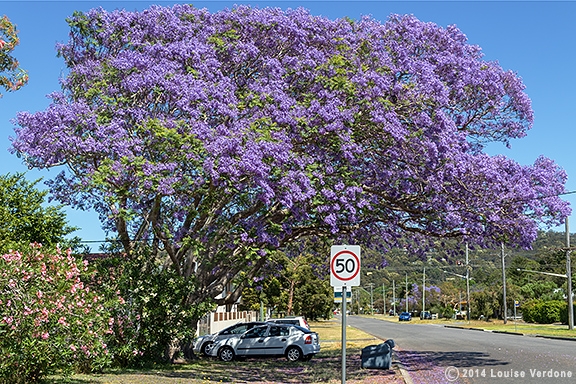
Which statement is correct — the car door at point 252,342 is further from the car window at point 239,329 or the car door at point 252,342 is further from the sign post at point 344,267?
the sign post at point 344,267

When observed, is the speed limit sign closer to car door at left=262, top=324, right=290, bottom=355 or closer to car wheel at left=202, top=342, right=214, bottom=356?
car door at left=262, top=324, right=290, bottom=355

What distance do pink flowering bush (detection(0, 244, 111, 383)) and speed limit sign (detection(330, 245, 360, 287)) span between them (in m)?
5.36

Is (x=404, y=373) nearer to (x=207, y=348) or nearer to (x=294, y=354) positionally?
(x=294, y=354)

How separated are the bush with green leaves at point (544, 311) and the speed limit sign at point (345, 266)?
57754 millimetres

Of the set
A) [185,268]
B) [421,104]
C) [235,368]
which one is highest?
[421,104]

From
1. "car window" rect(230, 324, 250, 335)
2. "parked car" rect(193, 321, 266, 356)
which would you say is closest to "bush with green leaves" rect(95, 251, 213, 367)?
"parked car" rect(193, 321, 266, 356)

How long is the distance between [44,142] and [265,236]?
649 cm

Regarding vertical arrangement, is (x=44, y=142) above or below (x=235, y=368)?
above

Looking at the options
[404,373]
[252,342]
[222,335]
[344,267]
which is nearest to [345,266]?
[344,267]

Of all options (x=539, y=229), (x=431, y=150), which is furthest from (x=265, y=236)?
(x=539, y=229)

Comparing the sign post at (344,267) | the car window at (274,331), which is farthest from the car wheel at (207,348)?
the sign post at (344,267)

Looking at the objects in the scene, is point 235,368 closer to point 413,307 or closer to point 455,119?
point 455,119

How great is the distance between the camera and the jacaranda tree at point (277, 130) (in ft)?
55.9

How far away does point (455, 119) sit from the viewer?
2050 cm
